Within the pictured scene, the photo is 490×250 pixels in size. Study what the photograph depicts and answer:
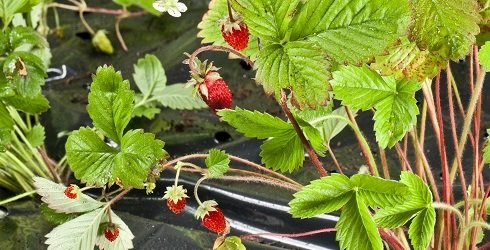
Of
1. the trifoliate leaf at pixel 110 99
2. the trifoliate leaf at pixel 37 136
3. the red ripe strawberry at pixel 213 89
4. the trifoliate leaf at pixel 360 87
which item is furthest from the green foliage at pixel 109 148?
the trifoliate leaf at pixel 37 136

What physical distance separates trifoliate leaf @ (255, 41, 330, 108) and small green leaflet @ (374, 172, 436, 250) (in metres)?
0.16

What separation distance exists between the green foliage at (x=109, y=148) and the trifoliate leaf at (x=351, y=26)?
228 millimetres

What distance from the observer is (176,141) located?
145 centimetres

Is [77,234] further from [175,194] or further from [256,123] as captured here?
[256,123]

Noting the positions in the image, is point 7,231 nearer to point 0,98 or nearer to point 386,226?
point 0,98

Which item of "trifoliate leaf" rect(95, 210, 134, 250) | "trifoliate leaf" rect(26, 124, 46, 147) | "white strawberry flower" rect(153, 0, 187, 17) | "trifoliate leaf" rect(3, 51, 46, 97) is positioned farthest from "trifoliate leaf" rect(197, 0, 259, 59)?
"trifoliate leaf" rect(26, 124, 46, 147)

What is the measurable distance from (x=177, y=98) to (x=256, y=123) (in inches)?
24.5

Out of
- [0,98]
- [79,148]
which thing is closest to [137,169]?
[79,148]

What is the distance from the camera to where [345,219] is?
80 cm

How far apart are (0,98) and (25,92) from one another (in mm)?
41

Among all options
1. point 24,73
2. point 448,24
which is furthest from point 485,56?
point 24,73

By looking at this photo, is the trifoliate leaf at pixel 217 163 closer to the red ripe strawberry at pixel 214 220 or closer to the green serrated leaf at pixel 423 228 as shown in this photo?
the red ripe strawberry at pixel 214 220

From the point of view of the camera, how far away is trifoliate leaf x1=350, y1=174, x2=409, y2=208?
2.53 ft

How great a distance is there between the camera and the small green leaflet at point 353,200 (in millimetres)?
771
